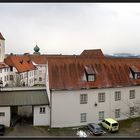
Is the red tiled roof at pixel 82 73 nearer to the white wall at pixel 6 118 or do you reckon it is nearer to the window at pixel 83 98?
the window at pixel 83 98

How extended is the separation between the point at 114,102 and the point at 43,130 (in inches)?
385

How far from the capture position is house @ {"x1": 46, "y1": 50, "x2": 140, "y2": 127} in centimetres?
2653

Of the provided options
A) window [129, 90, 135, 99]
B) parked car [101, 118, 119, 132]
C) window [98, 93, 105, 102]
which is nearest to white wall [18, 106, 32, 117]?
window [98, 93, 105, 102]

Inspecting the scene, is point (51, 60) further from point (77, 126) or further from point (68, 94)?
point (77, 126)

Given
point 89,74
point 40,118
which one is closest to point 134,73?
point 89,74

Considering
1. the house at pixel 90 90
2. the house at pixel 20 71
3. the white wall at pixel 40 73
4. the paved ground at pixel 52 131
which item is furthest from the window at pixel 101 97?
the white wall at pixel 40 73

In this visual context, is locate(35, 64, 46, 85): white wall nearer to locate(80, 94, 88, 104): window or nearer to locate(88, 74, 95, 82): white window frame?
locate(88, 74, 95, 82): white window frame

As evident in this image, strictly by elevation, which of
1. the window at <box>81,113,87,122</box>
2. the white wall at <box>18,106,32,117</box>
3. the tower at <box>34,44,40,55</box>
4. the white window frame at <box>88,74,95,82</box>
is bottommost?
the white wall at <box>18,106,32,117</box>

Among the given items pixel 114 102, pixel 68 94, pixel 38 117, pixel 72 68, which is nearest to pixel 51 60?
pixel 72 68

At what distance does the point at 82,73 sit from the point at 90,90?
8.06 ft

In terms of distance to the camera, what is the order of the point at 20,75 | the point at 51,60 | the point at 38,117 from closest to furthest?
the point at 38,117
the point at 51,60
the point at 20,75

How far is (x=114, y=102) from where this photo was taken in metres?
28.9

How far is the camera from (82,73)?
93.8 ft

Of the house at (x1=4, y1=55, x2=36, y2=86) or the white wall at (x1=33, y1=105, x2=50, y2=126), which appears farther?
the house at (x1=4, y1=55, x2=36, y2=86)
